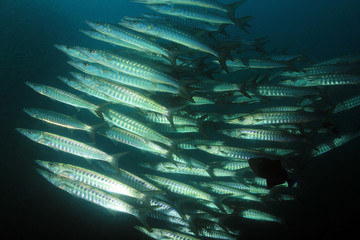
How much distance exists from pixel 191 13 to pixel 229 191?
4.85 metres

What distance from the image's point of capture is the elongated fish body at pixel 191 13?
15.0 feet

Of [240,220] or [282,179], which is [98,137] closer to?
[240,220]

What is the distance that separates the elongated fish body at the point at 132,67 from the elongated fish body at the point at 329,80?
3.35 meters

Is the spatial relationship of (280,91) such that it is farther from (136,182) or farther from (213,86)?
(136,182)

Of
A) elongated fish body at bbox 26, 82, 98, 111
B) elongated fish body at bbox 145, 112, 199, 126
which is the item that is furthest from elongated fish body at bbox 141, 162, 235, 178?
elongated fish body at bbox 26, 82, 98, 111

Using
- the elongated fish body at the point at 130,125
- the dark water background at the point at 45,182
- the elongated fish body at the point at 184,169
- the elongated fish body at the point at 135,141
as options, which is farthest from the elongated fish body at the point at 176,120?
the dark water background at the point at 45,182

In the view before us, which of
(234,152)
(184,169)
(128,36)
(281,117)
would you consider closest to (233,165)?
(234,152)

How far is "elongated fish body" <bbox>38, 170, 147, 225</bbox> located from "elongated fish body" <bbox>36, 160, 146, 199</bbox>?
11cm

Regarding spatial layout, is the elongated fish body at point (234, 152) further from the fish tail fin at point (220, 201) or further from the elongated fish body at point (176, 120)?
the fish tail fin at point (220, 201)

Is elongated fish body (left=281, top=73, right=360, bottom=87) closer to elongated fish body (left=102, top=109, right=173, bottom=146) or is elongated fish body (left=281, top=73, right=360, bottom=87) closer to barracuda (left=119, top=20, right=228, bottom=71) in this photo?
barracuda (left=119, top=20, right=228, bottom=71)

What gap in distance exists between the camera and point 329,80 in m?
4.75

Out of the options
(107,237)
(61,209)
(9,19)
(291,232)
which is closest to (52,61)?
(9,19)

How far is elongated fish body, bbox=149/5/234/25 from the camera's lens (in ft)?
15.0

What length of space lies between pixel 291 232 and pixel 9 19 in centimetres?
1722
